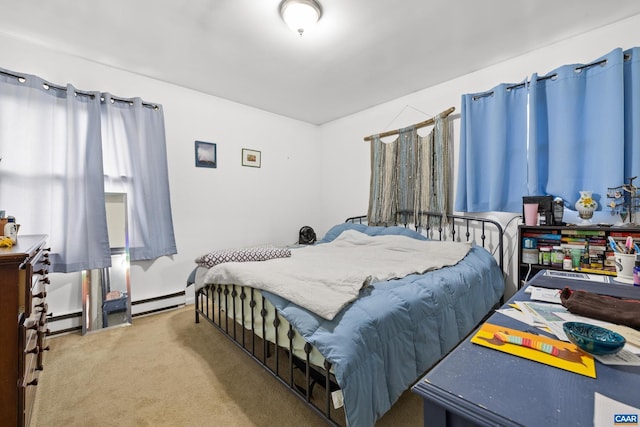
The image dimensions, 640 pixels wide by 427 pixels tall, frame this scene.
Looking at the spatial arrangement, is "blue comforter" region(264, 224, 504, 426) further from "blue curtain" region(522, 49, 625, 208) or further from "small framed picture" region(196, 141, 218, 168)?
"small framed picture" region(196, 141, 218, 168)

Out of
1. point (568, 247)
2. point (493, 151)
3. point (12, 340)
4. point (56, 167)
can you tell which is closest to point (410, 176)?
point (493, 151)

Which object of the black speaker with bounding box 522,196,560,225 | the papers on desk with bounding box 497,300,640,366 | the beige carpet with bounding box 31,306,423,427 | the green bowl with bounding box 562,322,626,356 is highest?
the black speaker with bounding box 522,196,560,225

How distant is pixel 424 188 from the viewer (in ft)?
10.3

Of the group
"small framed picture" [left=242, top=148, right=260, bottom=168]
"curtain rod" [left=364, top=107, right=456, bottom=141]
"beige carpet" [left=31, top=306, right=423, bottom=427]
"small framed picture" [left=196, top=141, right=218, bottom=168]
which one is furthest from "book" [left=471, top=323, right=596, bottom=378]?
"small framed picture" [left=242, top=148, right=260, bottom=168]

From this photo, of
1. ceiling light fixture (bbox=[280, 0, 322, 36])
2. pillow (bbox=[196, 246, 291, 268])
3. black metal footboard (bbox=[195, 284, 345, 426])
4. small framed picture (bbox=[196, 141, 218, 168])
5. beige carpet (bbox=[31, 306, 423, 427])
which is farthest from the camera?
small framed picture (bbox=[196, 141, 218, 168])

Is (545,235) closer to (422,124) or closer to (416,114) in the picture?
(422,124)

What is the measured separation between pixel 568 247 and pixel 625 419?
2140 millimetres

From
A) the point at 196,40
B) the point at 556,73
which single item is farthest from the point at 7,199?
the point at 556,73

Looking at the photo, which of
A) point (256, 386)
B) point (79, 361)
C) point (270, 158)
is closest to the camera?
point (256, 386)

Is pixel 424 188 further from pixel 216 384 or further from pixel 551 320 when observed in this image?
pixel 216 384

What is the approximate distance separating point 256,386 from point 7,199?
8.17 ft

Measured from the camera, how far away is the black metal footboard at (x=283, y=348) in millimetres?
1304

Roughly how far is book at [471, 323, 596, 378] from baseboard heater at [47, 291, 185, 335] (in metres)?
3.14

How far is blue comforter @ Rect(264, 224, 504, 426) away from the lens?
1085 mm
